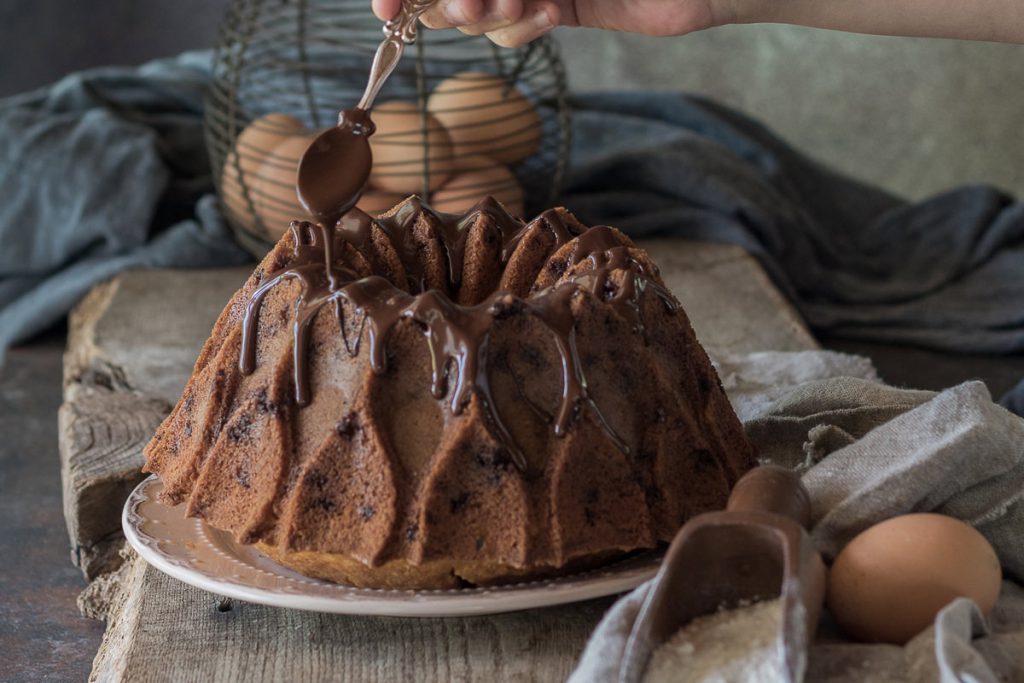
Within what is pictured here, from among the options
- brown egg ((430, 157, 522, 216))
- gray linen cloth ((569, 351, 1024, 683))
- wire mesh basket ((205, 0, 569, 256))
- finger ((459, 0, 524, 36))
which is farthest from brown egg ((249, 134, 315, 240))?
gray linen cloth ((569, 351, 1024, 683))

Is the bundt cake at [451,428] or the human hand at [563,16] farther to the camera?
the human hand at [563,16]

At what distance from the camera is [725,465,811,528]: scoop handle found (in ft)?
3.66

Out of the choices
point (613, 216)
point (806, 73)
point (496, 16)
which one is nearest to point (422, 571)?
point (496, 16)

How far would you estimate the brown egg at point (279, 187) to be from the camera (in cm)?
255

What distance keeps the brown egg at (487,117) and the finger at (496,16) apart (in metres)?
1.00

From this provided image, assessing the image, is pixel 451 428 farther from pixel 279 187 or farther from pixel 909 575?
pixel 279 187

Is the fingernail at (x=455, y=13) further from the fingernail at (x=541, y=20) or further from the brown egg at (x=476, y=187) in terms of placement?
the brown egg at (x=476, y=187)

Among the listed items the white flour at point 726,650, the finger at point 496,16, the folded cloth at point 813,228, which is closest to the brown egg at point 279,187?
the folded cloth at point 813,228

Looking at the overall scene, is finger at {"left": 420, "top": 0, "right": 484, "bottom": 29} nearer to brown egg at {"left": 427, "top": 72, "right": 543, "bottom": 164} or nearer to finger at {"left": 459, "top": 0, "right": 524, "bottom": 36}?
finger at {"left": 459, "top": 0, "right": 524, "bottom": 36}

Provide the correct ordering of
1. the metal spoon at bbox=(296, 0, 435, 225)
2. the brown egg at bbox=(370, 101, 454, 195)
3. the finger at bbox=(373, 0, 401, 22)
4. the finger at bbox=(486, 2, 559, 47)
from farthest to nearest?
1. the brown egg at bbox=(370, 101, 454, 195)
2. the finger at bbox=(486, 2, 559, 47)
3. the finger at bbox=(373, 0, 401, 22)
4. the metal spoon at bbox=(296, 0, 435, 225)

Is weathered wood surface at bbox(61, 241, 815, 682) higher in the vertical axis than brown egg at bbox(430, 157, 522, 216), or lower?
higher

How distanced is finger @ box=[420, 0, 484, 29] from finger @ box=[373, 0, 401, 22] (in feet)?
0.22

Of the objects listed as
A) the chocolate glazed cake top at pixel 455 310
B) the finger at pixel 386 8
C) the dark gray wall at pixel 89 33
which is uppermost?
the finger at pixel 386 8

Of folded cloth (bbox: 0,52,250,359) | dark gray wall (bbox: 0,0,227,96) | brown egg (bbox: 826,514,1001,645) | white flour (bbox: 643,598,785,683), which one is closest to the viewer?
white flour (bbox: 643,598,785,683)
